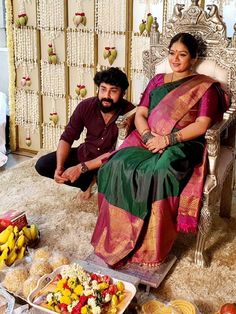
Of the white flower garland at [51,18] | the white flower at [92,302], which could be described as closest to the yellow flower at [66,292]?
the white flower at [92,302]

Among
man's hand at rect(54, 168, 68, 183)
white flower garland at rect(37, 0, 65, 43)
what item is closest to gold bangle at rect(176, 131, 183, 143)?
man's hand at rect(54, 168, 68, 183)

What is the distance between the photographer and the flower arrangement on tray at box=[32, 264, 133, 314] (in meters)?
1.89

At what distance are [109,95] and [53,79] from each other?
50.4 inches

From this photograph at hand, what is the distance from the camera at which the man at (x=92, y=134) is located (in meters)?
3.00

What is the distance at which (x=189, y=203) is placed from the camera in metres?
2.43

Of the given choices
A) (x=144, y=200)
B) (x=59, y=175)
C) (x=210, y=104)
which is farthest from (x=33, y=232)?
(x=210, y=104)

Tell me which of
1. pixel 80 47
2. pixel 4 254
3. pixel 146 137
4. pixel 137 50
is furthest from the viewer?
pixel 80 47

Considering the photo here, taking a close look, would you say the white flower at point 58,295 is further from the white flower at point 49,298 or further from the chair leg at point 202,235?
the chair leg at point 202,235

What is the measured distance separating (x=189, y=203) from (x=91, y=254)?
2.08 feet

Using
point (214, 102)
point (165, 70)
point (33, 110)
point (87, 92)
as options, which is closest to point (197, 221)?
point (214, 102)

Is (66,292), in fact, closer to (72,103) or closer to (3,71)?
(72,103)

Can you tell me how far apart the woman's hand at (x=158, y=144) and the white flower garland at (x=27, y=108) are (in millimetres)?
1907

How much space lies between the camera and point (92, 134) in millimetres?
3180

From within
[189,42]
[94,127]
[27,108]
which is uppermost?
[189,42]
